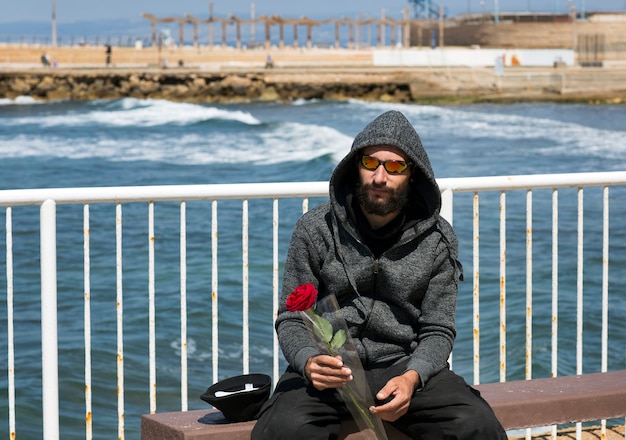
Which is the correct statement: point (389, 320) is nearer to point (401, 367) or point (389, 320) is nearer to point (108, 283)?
point (401, 367)

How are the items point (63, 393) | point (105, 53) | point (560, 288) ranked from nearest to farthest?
point (63, 393) → point (560, 288) → point (105, 53)

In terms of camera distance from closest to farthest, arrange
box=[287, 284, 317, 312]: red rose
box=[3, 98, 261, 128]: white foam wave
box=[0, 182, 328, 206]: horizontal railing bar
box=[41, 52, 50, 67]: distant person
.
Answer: box=[287, 284, 317, 312]: red rose, box=[0, 182, 328, 206]: horizontal railing bar, box=[3, 98, 261, 128]: white foam wave, box=[41, 52, 50, 67]: distant person

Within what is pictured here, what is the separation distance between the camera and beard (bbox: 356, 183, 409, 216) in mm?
3156

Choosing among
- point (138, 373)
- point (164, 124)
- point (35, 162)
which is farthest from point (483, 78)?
point (138, 373)

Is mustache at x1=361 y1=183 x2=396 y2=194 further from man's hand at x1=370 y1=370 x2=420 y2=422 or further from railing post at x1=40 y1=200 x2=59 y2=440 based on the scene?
railing post at x1=40 y1=200 x2=59 y2=440

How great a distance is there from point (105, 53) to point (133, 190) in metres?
71.6

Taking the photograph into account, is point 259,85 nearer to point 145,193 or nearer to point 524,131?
point 524,131

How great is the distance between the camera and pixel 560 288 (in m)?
12.2

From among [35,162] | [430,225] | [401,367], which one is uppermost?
[430,225]

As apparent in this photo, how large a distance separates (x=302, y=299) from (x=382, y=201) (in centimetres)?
45

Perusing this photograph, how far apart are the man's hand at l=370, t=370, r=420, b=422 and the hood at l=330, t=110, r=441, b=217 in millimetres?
511

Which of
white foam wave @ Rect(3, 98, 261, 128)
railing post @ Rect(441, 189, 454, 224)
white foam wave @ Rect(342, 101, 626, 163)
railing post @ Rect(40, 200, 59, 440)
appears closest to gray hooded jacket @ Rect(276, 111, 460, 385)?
railing post @ Rect(441, 189, 454, 224)

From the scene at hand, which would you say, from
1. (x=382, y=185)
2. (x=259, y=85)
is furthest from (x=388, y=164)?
(x=259, y=85)

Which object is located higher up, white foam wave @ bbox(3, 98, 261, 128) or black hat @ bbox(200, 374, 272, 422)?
black hat @ bbox(200, 374, 272, 422)
